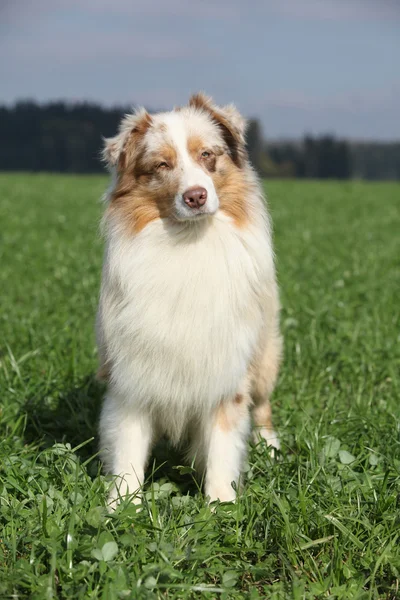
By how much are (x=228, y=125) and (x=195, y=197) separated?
671mm

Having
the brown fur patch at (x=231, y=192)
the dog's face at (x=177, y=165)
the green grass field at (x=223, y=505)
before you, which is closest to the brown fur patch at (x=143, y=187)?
the dog's face at (x=177, y=165)

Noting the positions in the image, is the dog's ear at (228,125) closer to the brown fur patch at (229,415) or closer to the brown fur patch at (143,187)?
the brown fur patch at (143,187)

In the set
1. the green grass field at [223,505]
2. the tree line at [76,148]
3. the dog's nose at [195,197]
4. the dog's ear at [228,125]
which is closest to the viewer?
the green grass field at [223,505]

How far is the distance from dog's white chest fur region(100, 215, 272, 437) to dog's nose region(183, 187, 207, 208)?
0.70 feet

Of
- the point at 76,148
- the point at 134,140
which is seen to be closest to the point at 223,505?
the point at 134,140

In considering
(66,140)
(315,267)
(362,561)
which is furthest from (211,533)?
(66,140)

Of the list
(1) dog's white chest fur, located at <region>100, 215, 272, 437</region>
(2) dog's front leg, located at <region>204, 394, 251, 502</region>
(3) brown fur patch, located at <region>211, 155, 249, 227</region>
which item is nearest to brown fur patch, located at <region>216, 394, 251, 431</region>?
(2) dog's front leg, located at <region>204, 394, 251, 502</region>

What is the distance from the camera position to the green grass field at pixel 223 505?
2.81m

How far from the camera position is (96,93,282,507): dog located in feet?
11.5

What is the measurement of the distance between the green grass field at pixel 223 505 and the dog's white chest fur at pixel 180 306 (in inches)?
21.8

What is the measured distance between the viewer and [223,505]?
132 inches

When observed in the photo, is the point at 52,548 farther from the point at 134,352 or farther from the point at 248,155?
the point at 248,155

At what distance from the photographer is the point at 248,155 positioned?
3910 mm

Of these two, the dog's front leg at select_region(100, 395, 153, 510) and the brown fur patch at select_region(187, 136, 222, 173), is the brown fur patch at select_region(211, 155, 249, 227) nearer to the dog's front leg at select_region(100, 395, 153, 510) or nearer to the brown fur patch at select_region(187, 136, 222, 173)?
the brown fur patch at select_region(187, 136, 222, 173)
